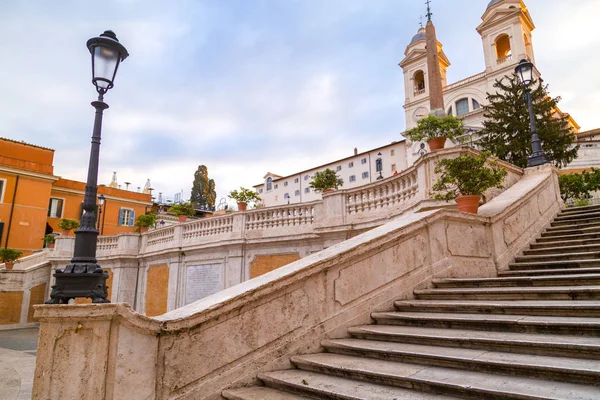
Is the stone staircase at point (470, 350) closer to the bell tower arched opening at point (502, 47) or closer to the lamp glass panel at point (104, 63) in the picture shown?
the lamp glass panel at point (104, 63)

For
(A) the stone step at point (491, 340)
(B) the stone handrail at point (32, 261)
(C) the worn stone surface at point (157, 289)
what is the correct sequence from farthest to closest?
1. (B) the stone handrail at point (32, 261)
2. (C) the worn stone surface at point (157, 289)
3. (A) the stone step at point (491, 340)

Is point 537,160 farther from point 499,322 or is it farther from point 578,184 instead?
point 499,322

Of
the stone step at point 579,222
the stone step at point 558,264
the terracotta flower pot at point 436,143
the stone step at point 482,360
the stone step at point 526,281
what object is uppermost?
the terracotta flower pot at point 436,143

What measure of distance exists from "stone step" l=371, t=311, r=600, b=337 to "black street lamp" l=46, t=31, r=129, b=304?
330 cm

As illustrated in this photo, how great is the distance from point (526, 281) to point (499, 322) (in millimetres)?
1487

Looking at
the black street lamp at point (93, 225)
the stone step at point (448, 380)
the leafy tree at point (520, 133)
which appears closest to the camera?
the stone step at point (448, 380)

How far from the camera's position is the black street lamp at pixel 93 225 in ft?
12.0

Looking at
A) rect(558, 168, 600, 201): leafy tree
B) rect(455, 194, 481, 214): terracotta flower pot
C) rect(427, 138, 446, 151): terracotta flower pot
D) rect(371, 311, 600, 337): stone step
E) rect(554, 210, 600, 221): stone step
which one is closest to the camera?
rect(371, 311, 600, 337): stone step

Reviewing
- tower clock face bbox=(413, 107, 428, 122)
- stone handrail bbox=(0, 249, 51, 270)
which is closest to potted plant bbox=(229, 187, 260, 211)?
stone handrail bbox=(0, 249, 51, 270)

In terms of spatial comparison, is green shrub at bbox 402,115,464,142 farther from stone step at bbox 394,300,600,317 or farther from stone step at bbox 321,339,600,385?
stone step at bbox 321,339,600,385

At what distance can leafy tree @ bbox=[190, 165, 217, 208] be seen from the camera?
5197cm

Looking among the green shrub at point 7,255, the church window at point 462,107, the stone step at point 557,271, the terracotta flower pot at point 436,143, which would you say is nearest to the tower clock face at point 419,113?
the church window at point 462,107

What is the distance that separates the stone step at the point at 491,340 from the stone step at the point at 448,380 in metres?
0.43

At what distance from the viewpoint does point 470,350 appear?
3287 mm
